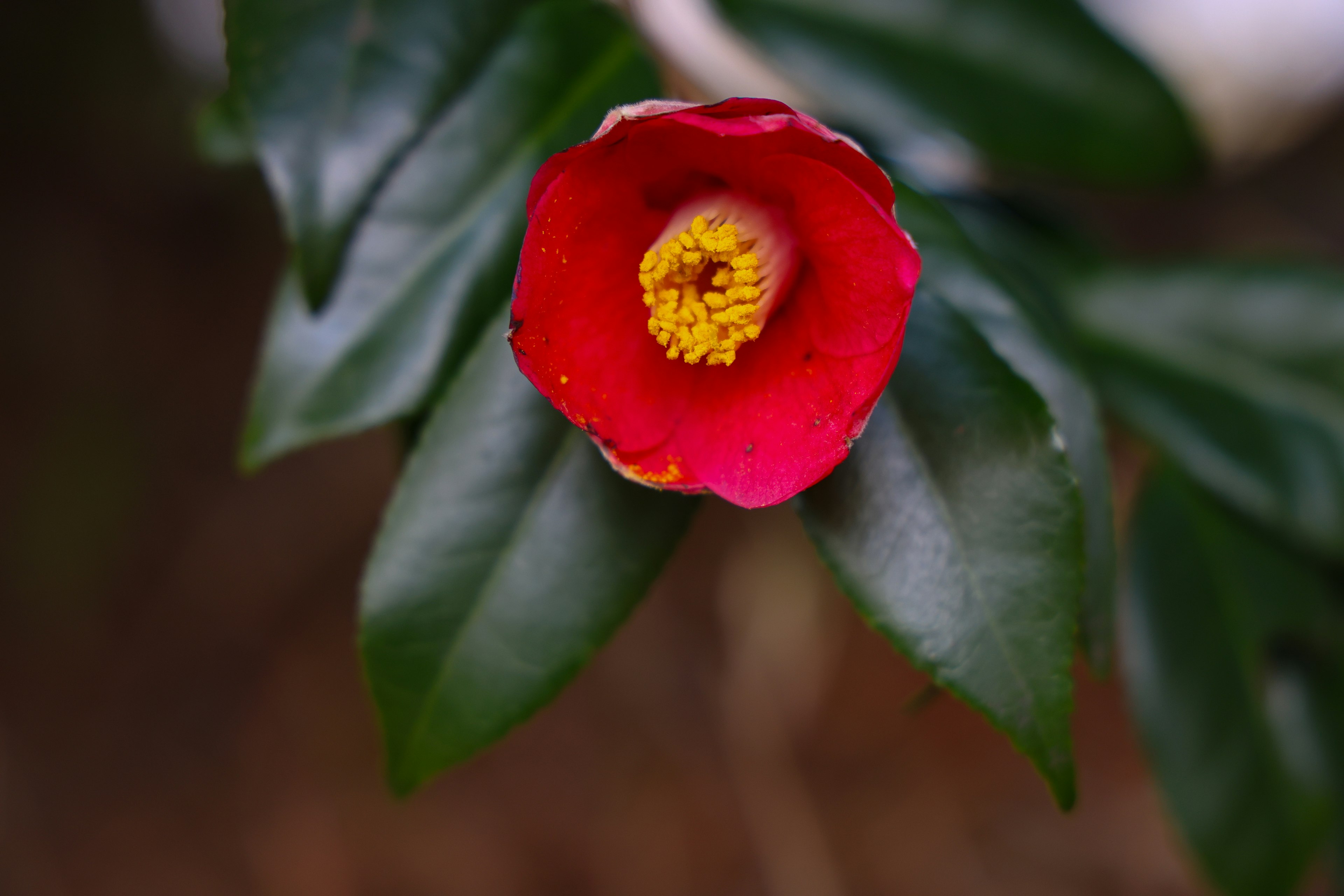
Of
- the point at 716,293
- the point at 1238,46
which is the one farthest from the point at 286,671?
the point at 1238,46

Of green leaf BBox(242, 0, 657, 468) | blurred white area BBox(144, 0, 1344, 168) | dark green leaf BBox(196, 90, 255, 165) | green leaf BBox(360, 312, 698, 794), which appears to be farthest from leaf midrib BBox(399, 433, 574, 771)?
blurred white area BBox(144, 0, 1344, 168)

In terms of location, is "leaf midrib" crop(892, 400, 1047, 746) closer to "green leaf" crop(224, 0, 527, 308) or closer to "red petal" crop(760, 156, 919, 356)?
"red petal" crop(760, 156, 919, 356)

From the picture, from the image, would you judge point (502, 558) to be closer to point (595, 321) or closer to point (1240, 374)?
point (595, 321)

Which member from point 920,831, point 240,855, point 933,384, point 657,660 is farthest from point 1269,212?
point 240,855

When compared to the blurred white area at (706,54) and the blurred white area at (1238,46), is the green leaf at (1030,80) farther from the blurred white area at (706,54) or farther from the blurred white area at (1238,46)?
the blurred white area at (1238,46)

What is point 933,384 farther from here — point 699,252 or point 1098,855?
point 1098,855
